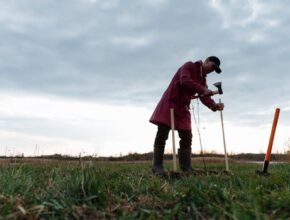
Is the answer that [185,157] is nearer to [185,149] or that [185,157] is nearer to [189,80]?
[185,149]

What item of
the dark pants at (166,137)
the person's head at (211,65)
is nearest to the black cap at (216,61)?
the person's head at (211,65)

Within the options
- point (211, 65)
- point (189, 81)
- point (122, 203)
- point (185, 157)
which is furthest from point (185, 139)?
point (122, 203)

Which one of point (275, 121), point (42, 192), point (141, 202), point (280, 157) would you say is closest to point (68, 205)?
point (42, 192)

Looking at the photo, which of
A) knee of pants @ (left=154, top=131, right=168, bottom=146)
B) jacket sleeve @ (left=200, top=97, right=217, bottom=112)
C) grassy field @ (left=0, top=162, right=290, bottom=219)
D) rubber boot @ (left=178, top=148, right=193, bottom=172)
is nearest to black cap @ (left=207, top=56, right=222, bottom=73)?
jacket sleeve @ (left=200, top=97, right=217, bottom=112)

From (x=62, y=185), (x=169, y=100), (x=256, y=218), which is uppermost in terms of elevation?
(x=169, y=100)

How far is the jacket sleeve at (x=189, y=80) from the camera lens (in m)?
7.01

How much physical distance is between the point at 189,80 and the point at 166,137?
1145mm

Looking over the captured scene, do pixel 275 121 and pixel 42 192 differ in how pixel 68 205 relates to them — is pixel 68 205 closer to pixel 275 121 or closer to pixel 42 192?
pixel 42 192

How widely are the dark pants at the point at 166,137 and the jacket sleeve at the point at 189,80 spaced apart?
0.77m

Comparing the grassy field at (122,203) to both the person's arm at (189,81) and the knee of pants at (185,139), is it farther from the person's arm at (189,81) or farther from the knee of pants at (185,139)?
the knee of pants at (185,139)

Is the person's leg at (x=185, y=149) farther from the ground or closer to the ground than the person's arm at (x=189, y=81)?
closer to the ground

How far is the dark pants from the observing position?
7.46 meters

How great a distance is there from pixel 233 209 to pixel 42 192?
57.2 inches

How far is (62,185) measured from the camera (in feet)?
10.9
